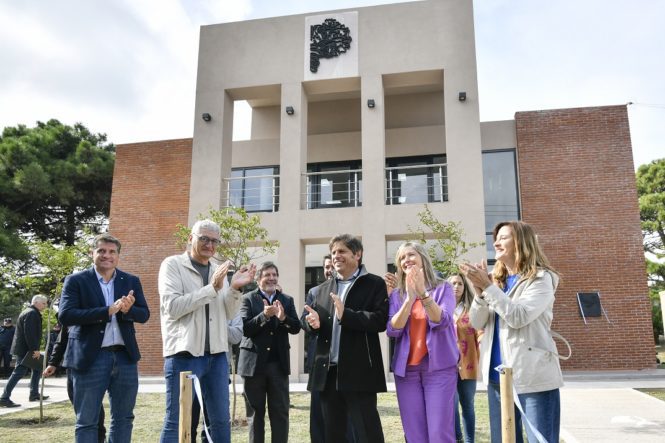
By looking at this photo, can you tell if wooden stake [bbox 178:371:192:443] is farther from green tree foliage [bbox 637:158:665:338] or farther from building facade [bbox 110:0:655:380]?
green tree foliage [bbox 637:158:665:338]

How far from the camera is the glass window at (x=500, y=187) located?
1411 cm

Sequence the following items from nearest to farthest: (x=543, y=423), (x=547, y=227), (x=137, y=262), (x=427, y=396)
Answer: (x=543, y=423)
(x=427, y=396)
(x=547, y=227)
(x=137, y=262)

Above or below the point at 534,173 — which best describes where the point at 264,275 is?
below

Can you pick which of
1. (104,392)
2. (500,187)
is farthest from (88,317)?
(500,187)

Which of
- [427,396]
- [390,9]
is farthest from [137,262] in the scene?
[427,396]

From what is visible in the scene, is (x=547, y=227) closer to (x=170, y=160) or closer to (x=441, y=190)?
(x=441, y=190)

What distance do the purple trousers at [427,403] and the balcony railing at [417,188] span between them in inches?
389

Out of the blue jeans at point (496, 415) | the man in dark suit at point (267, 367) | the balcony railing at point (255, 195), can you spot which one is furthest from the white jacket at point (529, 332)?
the balcony railing at point (255, 195)

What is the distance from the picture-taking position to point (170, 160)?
600 inches

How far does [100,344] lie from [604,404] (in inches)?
286

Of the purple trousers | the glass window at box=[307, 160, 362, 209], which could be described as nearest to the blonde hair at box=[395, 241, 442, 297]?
the purple trousers

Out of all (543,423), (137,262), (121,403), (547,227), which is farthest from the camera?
(137,262)

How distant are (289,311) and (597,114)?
454 inches

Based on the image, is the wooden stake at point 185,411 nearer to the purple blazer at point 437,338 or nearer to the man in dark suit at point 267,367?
the purple blazer at point 437,338
